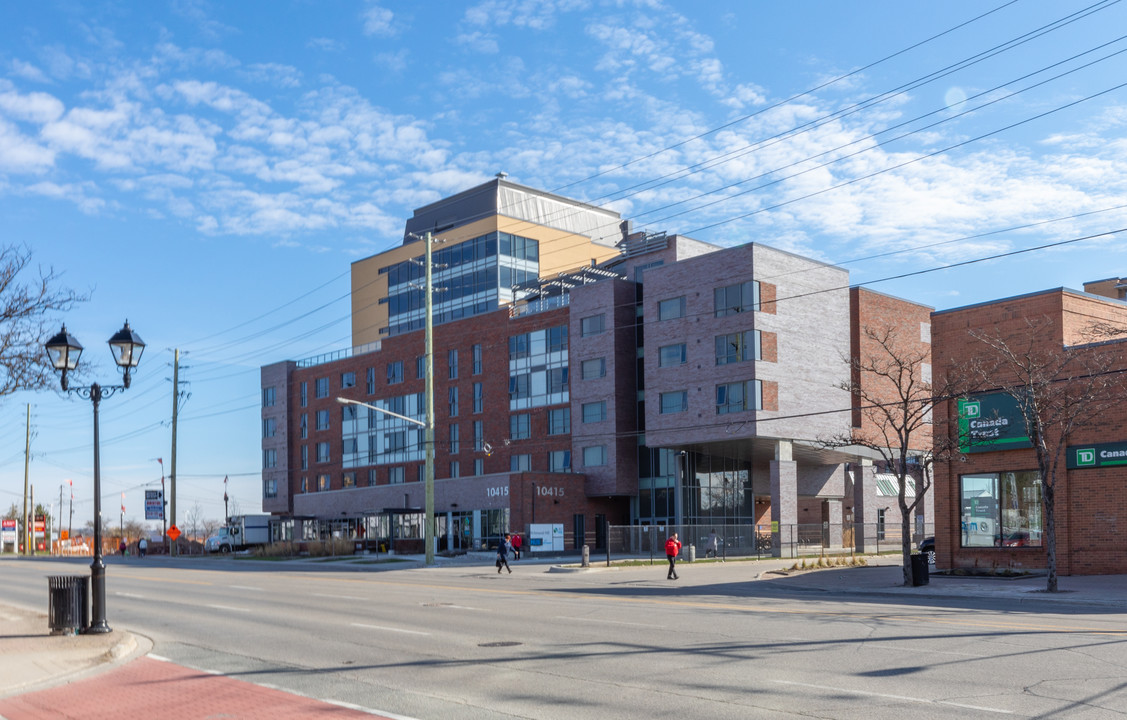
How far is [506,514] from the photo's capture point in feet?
207

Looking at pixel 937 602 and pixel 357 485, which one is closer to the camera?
pixel 937 602

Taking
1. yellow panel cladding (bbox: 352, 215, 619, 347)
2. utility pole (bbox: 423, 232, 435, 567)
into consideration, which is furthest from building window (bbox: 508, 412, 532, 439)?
utility pole (bbox: 423, 232, 435, 567)

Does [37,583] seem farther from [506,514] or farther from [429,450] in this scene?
[506,514]

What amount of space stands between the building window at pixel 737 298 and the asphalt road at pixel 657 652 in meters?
31.9

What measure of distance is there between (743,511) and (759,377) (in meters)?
14.0

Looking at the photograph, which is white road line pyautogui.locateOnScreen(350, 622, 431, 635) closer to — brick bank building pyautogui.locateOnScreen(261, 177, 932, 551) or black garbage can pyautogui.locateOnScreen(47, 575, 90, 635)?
black garbage can pyautogui.locateOnScreen(47, 575, 90, 635)

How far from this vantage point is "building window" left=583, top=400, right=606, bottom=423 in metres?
67.1

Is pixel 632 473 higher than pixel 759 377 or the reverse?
the reverse

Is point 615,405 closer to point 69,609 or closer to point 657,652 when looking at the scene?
point 69,609

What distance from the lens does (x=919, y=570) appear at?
3041 cm

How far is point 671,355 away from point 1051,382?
113ft

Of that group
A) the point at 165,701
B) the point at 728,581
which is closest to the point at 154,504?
the point at 728,581

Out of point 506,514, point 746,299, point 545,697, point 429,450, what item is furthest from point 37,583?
point 746,299

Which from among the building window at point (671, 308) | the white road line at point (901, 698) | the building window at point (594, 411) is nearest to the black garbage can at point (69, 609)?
the white road line at point (901, 698)
